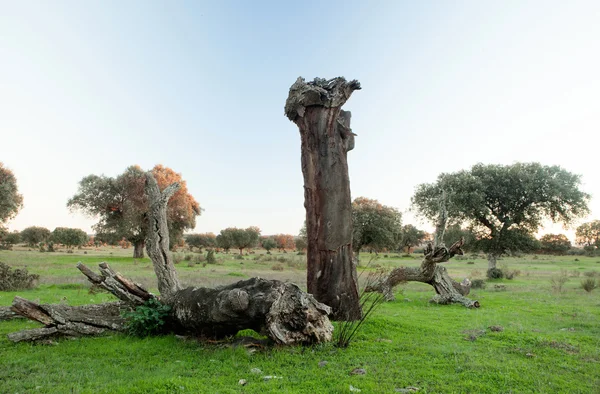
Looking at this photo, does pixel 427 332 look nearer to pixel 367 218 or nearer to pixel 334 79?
pixel 334 79

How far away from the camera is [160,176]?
43.7 meters

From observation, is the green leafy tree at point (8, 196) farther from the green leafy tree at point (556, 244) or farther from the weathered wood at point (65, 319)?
the green leafy tree at point (556, 244)

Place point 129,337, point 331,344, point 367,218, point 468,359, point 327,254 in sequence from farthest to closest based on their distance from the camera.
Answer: point 367,218
point 327,254
point 129,337
point 331,344
point 468,359

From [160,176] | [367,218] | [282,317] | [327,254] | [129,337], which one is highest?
[160,176]

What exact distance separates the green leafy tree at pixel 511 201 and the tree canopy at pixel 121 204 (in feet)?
92.0

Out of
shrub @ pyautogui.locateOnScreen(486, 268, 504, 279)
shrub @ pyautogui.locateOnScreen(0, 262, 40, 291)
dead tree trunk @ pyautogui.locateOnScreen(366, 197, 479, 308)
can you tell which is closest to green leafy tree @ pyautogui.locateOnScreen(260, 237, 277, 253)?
shrub @ pyautogui.locateOnScreen(486, 268, 504, 279)

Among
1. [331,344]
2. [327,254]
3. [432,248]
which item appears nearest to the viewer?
[331,344]

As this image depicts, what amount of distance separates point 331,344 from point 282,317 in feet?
4.01

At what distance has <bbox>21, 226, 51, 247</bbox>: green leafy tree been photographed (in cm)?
7500

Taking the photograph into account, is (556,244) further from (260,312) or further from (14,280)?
(14,280)

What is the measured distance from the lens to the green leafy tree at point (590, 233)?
77.2 m

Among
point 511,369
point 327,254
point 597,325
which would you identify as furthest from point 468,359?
point 597,325

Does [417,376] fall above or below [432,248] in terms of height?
below

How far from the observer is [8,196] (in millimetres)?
36406
